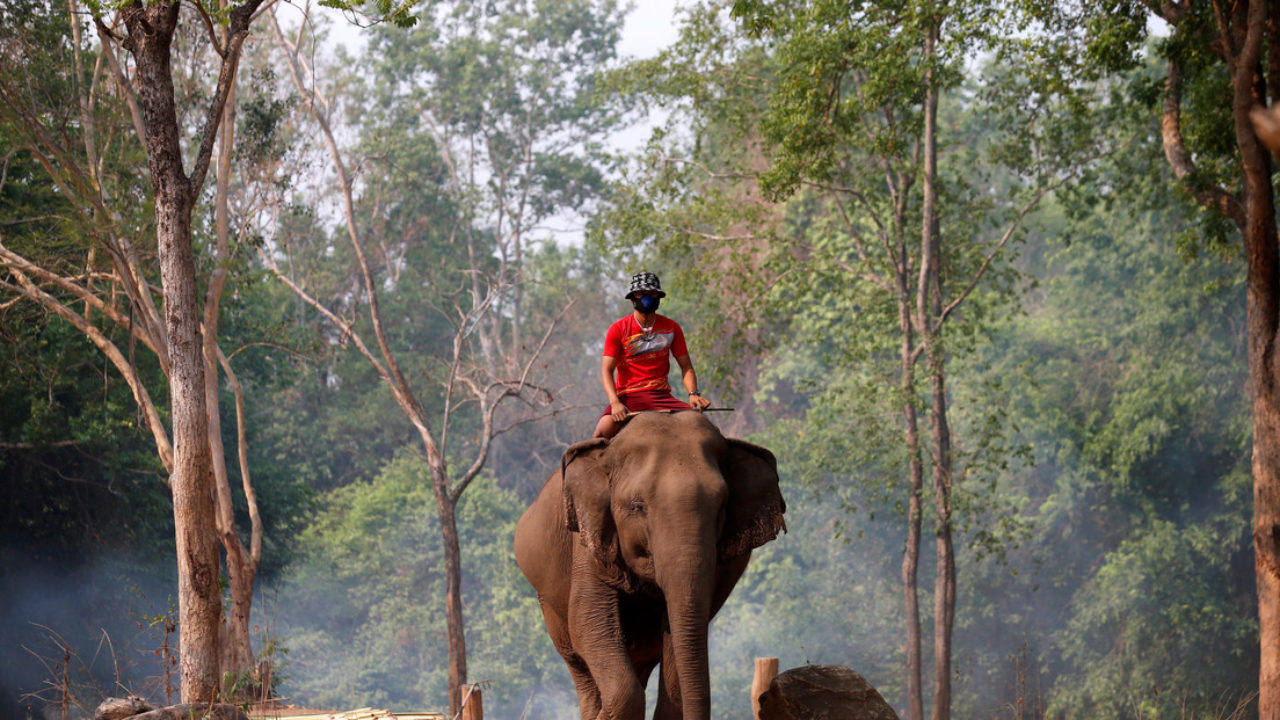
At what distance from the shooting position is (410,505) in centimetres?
3086

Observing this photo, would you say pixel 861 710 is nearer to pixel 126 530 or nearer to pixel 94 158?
pixel 94 158

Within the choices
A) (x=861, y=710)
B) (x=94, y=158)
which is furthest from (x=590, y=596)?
(x=94, y=158)

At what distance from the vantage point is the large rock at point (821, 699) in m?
7.17

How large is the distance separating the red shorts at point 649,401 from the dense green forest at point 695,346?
11.1ft

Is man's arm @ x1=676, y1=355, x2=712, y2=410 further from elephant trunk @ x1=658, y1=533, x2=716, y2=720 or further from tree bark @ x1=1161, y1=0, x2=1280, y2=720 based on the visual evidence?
tree bark @ x1=1161, y1=0, x2=1280, y2=720

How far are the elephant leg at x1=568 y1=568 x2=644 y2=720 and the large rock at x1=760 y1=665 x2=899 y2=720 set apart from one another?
124cm

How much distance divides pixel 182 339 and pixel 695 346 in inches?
341

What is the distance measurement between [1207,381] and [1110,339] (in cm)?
330

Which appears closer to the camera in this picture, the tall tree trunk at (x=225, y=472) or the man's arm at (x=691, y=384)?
the man's arm at (x=691, y=384)

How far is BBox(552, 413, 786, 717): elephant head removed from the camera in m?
5.44

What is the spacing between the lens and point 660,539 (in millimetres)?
5531

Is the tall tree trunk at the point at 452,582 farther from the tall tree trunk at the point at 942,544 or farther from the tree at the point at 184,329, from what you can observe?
the tree at the point at 184,329

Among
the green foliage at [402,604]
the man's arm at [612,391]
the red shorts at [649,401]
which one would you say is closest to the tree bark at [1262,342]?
the red shorts at [649,401]

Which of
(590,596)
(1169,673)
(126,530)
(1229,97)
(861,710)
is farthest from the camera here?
(1169,673)
